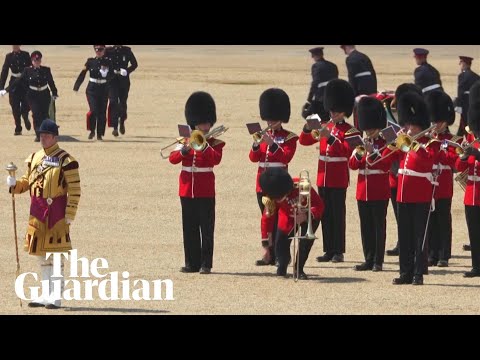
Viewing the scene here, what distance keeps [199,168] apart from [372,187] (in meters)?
1.52

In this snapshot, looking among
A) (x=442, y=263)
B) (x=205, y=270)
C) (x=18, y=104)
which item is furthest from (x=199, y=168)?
(x=18, y=104)

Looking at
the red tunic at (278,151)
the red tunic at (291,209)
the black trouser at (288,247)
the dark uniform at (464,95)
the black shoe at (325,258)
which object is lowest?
the black shoe at (325,258)

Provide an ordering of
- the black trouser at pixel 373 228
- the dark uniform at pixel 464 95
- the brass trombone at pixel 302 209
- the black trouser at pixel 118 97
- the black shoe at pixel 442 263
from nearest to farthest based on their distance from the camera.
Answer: the brass trombone at pixel 302 209, the black trouser at pixel 373 228, the black shoe at pixel 442 263, the dark uniform at pixel 464 95, the black trouser at pixel 118 97

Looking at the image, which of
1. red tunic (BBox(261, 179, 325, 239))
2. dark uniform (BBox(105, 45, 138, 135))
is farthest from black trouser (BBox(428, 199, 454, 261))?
dark uniform (BBox(105, 45, 138, 135))

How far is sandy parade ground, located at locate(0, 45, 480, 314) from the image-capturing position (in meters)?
13.6

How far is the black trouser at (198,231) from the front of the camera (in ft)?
49.7

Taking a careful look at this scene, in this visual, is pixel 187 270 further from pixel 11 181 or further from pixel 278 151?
pixel 11 181

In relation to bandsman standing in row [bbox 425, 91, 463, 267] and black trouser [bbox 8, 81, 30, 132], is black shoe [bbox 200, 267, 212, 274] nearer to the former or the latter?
bandsman standing in row [bbox 425, 91, 463, 267]

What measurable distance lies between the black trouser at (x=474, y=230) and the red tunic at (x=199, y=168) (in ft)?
7.12

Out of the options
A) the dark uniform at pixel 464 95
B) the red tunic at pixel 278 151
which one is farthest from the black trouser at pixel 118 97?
the red tunic at pixel 278 151

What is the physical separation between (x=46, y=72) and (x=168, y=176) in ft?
13.7

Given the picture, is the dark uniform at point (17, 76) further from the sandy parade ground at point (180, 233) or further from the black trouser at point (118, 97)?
the black trouser at point (118, 97)

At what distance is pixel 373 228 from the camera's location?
51.0 feet

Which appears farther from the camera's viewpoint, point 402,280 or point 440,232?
point 440,232
